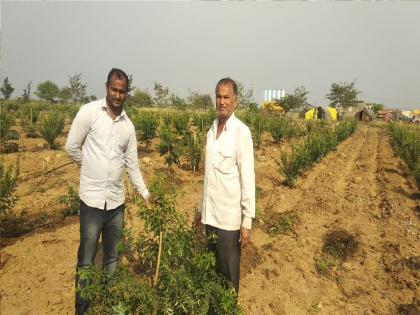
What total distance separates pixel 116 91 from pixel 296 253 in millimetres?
3152

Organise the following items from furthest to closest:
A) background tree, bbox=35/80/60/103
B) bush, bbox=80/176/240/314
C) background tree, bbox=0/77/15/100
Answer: background tree, bbox=35/80/60/103 → background tree, bbox=0/77/15/100 → bush, bbox=80/176/240/314

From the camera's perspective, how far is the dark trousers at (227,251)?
254 cm

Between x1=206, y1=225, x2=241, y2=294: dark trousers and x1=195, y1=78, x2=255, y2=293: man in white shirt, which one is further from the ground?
x1=195, y1=78, x2=255, y2=293: man in white shirt

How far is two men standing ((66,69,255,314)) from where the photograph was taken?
2459 mm

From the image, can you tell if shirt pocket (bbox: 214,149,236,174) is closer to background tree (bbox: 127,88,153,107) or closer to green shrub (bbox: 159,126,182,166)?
green shrub (bbox: 159,126,182,166)

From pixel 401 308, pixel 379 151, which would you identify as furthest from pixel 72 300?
pixel 379 151

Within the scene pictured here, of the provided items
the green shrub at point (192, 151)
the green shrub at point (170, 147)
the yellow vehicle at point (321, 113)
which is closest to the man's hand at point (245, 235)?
the green shrub at point (170, 147)

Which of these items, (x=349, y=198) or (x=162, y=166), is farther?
(x=162, y=166)

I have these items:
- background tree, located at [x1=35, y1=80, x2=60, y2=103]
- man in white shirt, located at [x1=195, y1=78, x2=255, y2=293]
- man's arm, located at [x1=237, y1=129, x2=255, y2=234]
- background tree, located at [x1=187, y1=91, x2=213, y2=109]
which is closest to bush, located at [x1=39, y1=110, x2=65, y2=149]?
man in white shirt, located at [x1=195, y1=78, x2=255, y2=293]

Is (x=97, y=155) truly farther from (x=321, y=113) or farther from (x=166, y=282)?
(x=321, y=113)

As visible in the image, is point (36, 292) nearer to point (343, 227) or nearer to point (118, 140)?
point (118, 140)

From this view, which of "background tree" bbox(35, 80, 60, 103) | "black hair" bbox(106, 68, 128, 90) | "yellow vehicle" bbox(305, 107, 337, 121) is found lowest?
"black hair" bbox(106, 68, 128, 90)

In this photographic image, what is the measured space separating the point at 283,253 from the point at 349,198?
3.19 metres

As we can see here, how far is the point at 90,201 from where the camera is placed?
102 inches
